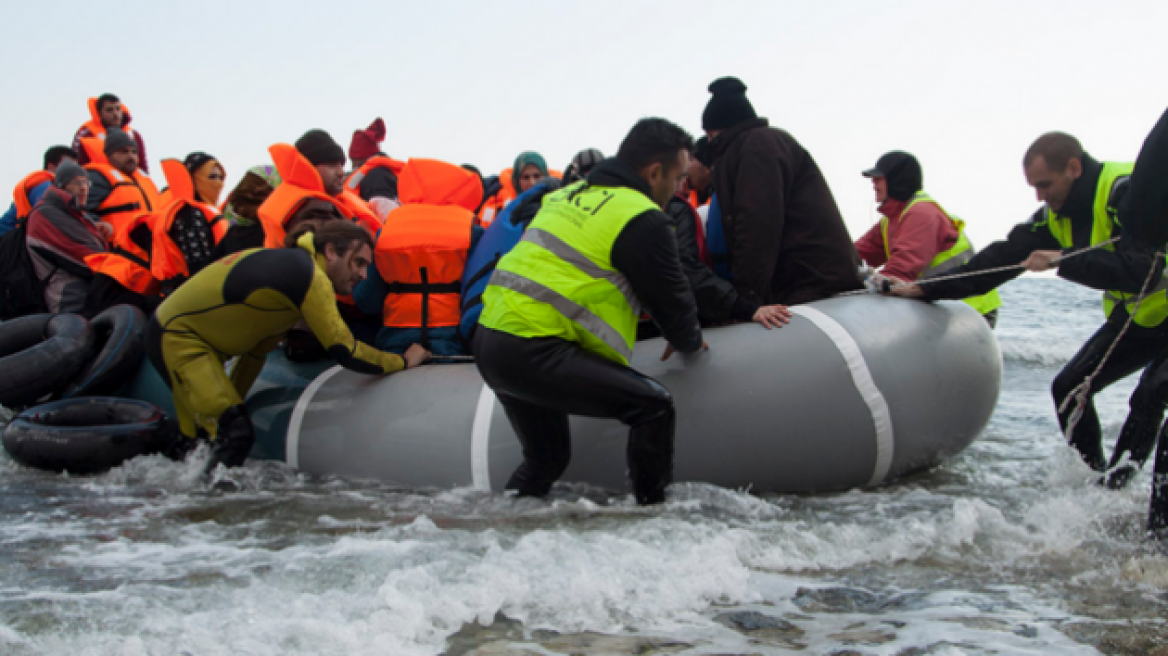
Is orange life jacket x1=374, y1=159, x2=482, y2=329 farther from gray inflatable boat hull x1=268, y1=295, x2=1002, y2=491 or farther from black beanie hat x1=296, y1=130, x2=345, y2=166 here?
black beanie hat x1=296, y1=130, x2=345, y2=166

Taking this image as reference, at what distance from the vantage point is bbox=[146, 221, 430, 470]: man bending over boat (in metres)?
3.99

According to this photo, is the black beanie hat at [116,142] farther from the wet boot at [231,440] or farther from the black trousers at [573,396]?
the black trousers at [573,396]

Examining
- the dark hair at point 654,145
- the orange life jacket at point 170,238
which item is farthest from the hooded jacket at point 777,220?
the orange life jacket at point 170,238

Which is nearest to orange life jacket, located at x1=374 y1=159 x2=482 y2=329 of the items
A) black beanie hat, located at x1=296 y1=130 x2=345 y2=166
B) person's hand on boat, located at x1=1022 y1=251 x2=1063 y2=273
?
black beanie hat, located at x1=296 y1=130 x2=345 y2=166

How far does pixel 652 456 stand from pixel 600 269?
72 cm

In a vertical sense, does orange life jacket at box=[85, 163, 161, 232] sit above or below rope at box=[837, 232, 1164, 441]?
above

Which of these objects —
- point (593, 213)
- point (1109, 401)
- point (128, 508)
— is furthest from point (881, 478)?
point (1109, 401)

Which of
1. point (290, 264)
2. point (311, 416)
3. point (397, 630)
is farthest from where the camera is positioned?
point (311, 416)

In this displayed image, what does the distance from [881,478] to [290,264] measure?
8.61 feet

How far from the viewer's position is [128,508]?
371 cm

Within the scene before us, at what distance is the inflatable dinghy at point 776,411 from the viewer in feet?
11.8

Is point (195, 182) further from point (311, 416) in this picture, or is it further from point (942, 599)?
point (942, 599)

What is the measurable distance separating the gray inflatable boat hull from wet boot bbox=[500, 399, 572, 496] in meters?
0.16

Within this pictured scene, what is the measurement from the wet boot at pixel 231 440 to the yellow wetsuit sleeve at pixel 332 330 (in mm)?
512
